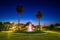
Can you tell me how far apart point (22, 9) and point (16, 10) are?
3123 mm

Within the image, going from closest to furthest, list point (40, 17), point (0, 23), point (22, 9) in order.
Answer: point (22, 9) → point (40, 17) → point (0, 23)

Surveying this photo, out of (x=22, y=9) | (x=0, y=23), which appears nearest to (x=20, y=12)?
(x=22, y=9)

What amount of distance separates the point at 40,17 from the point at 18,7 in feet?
43.8

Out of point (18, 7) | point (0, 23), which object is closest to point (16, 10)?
point (18, 7)

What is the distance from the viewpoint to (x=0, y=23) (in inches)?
3971

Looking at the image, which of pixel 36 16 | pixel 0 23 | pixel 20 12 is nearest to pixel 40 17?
pixel 36 16

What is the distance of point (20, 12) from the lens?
5975 cm

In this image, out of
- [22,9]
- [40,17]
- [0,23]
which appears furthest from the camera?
[0,23]

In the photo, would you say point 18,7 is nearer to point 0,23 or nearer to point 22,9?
point 22,9

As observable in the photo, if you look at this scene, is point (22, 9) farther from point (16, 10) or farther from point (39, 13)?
point (39, 13)

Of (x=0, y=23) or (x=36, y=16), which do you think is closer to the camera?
(x=36, y=16)

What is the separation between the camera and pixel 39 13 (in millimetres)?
70188

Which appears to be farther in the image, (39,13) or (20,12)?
(39,13)

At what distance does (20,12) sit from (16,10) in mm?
2337
